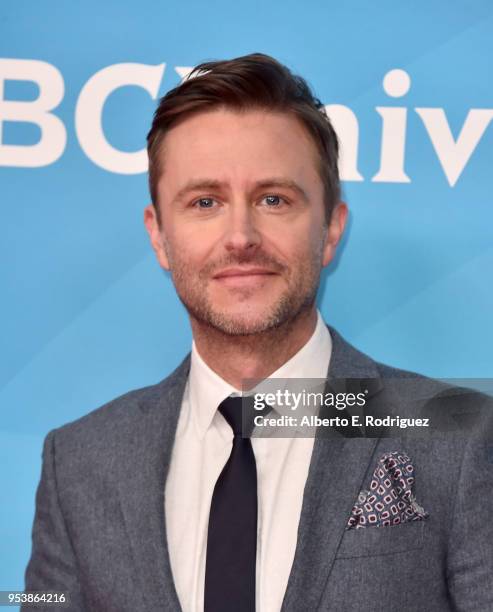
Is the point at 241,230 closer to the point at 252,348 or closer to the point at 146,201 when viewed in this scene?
the point at 252,348

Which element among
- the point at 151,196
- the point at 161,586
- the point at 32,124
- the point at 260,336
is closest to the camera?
the point at 161,586

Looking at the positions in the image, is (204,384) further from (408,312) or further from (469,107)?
(469,107)

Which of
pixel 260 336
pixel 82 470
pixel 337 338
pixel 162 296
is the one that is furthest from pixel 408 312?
pixel 82 470

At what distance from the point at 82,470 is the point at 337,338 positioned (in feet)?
2.41

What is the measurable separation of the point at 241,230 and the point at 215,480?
1.99ft

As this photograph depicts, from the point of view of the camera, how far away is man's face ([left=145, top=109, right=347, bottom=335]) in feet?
6.85

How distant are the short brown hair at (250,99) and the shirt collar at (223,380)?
348mm

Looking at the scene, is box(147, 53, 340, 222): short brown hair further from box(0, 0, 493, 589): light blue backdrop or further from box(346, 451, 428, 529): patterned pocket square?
box(346, 451, 428, 529): patterned pocket square

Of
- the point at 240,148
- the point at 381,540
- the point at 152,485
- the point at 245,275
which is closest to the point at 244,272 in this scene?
the point at 245,275

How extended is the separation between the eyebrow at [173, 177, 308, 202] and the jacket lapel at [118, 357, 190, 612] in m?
0.49

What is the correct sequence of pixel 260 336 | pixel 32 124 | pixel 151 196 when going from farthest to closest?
pixel 32 124, pixel 151 196, pixel 260 336

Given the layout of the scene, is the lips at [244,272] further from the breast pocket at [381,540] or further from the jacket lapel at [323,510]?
the breast pocket at [381,540]

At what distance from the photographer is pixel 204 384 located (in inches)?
86.4

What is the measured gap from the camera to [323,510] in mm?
1899
